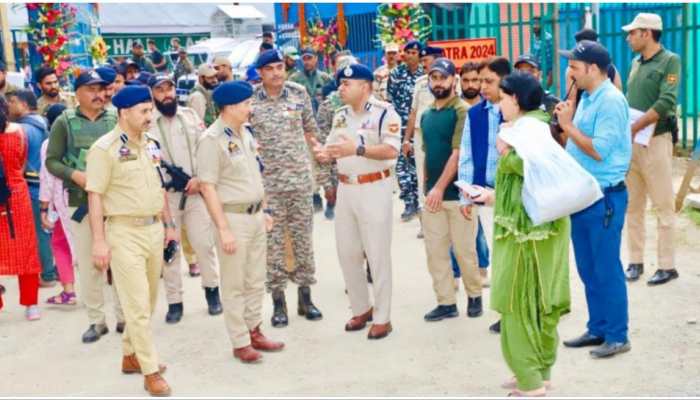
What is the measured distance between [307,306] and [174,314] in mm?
1080

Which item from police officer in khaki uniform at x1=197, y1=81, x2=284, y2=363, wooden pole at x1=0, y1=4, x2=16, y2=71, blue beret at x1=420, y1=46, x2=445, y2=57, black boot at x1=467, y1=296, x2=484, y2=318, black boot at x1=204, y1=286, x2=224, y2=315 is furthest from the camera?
wooden pole at x1=0, y1=4, x2=16, y2=71

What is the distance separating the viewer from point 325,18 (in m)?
20.6

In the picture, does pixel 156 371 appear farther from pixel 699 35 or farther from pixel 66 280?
pixel 699 35

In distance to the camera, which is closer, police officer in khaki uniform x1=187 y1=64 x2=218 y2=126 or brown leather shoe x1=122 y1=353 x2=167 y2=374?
brown leather shoe x1=122 y1=353 x2=167 y2=374

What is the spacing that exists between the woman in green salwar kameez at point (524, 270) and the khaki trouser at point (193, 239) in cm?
297

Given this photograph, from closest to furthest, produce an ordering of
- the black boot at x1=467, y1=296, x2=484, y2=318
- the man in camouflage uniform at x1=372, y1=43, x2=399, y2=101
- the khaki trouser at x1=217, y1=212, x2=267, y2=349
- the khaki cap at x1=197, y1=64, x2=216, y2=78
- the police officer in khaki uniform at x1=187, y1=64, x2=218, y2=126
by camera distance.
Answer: the khaki trouser at x1=217, y1=212, x2=267, y2=349 → the black boot at x1=467, y1=296, x2=484, y2=318 → the police officer in khaki uniform at x1=187, y1=64, x2=218, y2=126 → the khaki cap at x1=197, y1=64, x2=216, y2=78 → the man in camouflage uniform at x1=372, y1=43, x2=399, y2=101

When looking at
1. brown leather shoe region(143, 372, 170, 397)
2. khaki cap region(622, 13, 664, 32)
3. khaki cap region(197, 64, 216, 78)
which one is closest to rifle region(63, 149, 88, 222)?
brown leather shoe region(143, 372, 170, 397)

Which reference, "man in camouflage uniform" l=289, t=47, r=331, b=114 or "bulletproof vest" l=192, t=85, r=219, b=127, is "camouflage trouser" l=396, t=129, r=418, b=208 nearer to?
"bulletproof vest" l=192, t=85, r=219, b=127

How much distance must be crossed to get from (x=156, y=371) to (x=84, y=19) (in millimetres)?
14341

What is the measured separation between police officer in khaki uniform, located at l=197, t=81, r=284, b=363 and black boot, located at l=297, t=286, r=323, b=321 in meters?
0.92

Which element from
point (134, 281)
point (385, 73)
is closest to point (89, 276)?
point (134, 281)

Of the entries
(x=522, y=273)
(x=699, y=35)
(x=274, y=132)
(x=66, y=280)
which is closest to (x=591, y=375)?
(x=522, y=273)

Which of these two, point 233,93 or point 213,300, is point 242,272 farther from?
point 213,300

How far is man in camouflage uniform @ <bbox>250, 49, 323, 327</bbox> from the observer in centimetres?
669
